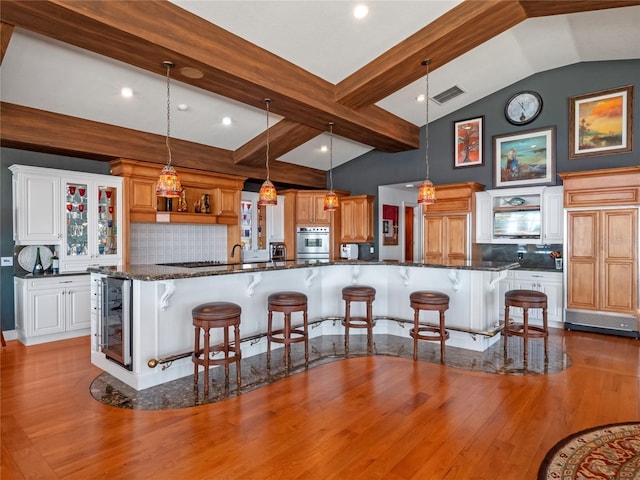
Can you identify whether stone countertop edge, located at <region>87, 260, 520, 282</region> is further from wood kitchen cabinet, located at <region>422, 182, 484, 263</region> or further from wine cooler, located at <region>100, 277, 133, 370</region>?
wood kitchen cabinet, located at <region>422, 182, 484, 263</region>

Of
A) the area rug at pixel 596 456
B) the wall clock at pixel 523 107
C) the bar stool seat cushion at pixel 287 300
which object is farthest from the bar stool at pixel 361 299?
the wall clock at pixel 523 107

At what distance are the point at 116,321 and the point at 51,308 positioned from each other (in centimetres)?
193

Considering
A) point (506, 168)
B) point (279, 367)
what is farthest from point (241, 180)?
point (506, 168)

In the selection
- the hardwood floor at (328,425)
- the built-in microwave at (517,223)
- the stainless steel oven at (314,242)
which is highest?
the built-in microwave at (517,223)

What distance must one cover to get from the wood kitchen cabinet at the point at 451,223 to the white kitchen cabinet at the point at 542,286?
2.69 ft

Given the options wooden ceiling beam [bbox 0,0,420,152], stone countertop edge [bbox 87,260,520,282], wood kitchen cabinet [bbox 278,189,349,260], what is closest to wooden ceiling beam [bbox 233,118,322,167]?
wooden ceiling beam [bbox 0,0,420,152]

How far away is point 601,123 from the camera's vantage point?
5.38 m

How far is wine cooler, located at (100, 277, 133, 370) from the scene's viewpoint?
10.8ft

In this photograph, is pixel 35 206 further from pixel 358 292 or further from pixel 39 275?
pixel 358 292

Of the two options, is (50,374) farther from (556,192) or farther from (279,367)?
(556,192)

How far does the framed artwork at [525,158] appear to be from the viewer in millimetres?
5801

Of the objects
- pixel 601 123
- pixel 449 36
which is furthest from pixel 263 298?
pixel 601 123

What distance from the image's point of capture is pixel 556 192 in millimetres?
5609

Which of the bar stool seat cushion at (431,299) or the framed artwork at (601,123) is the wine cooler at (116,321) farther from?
the framed artwork at (601,123)
